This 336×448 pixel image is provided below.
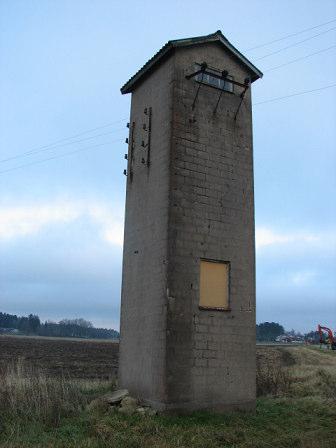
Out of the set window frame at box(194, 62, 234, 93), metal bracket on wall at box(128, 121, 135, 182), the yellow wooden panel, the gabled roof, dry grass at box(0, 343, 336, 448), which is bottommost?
dry grass at box(0, 343, 336, 448)

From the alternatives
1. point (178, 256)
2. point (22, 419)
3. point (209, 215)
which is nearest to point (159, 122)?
point (209, 215)

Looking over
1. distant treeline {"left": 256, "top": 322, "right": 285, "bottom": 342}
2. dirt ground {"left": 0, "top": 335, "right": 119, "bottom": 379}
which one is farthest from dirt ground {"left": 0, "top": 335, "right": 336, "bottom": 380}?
distant treeline {"left": 256, "top": 322, "right": 285, "bottom": 342}

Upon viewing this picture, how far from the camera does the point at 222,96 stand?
45.9 ft

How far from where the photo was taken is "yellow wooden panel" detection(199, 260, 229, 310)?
12.5 m

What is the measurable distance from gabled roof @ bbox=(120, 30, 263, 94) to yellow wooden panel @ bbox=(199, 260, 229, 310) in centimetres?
567

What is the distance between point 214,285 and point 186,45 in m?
6.34

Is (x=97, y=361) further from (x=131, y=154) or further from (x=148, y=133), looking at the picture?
(x=148, y=133)

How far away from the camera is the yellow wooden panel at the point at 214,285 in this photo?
12.5 meters

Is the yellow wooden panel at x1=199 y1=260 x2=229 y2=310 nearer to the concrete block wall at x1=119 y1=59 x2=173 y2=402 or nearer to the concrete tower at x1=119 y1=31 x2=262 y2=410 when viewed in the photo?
Result: the concrete tower at x1=119 y1=31 x2=262 y2=410

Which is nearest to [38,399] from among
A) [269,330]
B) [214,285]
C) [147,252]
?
[147,252]

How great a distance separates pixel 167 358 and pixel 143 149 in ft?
19.0

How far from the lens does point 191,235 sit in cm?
1248

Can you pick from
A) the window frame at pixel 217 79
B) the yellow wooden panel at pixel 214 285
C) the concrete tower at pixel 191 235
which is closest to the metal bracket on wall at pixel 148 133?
the concrete tower at pixel 191 235

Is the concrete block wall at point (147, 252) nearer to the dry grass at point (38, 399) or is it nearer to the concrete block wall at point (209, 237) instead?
the concrete block wall at point (209, 237)
